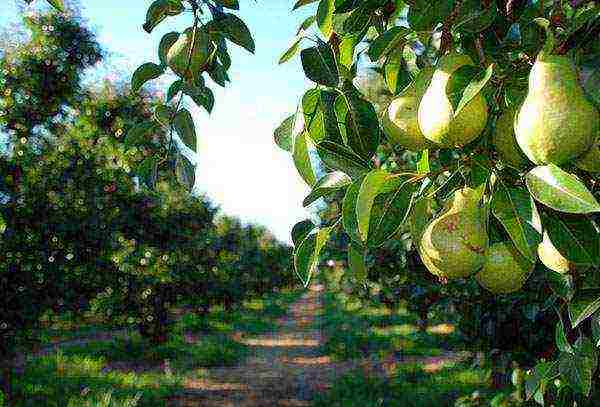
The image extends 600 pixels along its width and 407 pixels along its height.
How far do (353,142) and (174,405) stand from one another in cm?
709

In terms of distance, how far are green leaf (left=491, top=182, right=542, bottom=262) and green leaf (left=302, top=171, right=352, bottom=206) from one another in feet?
0.87

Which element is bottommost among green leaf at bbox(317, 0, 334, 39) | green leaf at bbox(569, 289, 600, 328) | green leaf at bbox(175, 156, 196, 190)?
green leaf at bbox(569, 289, 600, 328)

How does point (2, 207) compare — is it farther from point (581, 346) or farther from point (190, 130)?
point (581, 346)

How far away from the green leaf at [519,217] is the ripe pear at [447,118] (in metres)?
0.10

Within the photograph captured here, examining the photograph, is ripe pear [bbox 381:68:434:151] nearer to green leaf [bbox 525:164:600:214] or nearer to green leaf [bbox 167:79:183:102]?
green leaf [bbox 525:164:600:214]

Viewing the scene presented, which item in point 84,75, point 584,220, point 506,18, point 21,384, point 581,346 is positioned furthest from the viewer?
point 84,75

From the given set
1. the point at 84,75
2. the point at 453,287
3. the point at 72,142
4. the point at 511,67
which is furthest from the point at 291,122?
the point at 84,75

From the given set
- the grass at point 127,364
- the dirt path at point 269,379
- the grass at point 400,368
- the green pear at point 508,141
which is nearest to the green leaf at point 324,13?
the green pear at point 508,141

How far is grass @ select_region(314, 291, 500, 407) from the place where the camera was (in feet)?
21.6

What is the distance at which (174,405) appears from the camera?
23.8 ft

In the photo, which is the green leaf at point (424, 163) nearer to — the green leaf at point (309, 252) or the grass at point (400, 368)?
the green leaf at point (309, 252)

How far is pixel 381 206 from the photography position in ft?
2.83

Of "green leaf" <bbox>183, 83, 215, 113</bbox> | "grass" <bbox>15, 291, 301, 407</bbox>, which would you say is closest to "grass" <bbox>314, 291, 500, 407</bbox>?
"grass" <bbox>15, 291, 301, 407</bbox>

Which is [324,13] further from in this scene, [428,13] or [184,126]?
[184,126]
